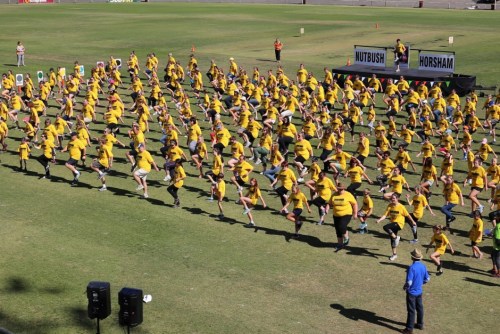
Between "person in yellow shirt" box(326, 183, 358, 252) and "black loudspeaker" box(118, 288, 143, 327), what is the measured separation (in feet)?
22.5

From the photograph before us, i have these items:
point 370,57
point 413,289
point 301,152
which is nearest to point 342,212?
point 413,289

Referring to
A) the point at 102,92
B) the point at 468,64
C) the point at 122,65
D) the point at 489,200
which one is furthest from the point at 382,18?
the point at 489,200

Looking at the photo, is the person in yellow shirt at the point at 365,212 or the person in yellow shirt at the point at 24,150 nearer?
the person in yellow shirt at the point at 365,212

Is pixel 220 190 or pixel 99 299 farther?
pixel 220 190

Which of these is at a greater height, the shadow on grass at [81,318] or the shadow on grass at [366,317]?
the shadow on grass at [81,318]

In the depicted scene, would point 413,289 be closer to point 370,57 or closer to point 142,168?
point 142,168

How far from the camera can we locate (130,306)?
46.1 ft

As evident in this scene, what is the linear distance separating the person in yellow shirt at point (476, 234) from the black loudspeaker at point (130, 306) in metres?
8.88

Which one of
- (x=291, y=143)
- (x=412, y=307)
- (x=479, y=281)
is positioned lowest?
(x=479, y=281)

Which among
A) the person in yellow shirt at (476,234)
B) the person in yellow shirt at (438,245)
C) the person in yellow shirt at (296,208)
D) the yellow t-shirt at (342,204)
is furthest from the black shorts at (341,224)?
the person in yellow shirt at (476,234)

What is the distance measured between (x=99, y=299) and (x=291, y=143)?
57.8 feet

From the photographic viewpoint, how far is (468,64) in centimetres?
4919

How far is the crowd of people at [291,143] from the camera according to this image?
21344 millimetres

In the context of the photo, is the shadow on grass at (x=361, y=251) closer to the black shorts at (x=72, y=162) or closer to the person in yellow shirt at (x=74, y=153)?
the person in yellow shirt at (x=74, y=153)
